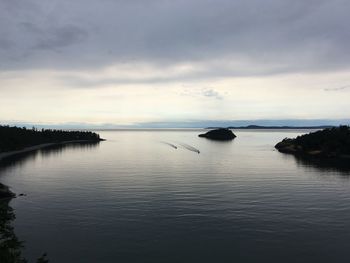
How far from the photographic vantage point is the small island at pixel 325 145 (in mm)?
113750

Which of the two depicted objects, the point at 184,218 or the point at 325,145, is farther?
the point at 325,145

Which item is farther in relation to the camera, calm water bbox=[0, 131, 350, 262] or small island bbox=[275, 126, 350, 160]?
small island bbox=[275, 126, 350, 160]

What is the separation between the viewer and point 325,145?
120 metres

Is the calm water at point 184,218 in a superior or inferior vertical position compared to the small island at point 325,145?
inferior

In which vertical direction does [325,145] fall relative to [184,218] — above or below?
above

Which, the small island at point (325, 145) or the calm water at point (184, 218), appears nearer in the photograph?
the calm water at point (184, 218)

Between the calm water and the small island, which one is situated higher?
the small island

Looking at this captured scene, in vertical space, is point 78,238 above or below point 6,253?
Answer: below

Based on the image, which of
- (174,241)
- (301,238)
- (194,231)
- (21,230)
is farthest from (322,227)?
(21,230)

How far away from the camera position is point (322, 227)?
34.8 m

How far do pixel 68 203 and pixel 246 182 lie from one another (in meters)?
29.8

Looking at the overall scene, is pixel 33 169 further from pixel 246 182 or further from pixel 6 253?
pixel 6 253

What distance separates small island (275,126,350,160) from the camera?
4478 inches

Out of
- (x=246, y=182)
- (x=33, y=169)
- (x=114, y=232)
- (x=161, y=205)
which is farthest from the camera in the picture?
(x=33, y=169)
